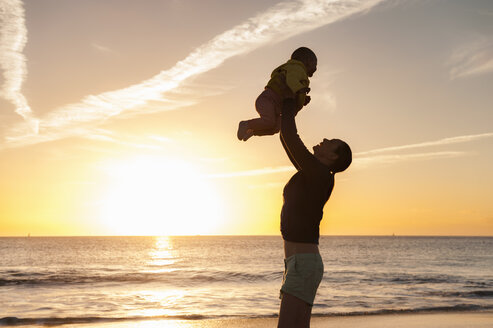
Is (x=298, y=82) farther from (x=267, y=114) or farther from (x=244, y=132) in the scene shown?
(x=244, y=132)

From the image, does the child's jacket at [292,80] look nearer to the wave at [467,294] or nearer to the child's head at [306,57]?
the child's head at [306,57]

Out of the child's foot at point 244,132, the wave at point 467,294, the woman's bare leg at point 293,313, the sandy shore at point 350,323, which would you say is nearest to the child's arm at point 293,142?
Result: the child's foot at point 244,132

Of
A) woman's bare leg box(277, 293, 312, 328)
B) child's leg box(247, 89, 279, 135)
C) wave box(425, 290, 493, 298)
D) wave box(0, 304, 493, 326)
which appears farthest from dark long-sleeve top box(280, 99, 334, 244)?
wave box(425, 290, 493, 298)

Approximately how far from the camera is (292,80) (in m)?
2.81

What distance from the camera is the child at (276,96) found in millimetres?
2834

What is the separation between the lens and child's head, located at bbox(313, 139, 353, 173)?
298 cm

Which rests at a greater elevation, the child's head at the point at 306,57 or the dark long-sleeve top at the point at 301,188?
the child's head at the point at 306,57

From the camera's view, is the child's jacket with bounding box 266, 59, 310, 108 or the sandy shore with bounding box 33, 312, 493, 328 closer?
the child's jacket with bounding box 266, 59, 310, 108

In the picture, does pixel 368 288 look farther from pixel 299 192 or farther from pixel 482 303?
pixel 299 192

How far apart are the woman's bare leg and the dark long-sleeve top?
354 mm

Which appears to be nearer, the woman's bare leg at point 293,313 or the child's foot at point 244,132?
the woman's bare leg at point 293,313

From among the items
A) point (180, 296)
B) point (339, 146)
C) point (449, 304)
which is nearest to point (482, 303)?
point (449, 304)

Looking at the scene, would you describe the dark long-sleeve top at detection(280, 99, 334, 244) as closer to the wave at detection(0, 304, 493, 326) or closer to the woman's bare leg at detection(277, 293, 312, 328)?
the woman's bare leg at detection(277, 293, 312, 328)

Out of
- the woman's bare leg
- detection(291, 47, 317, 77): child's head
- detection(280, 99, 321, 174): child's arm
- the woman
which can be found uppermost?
detection(291, 47, 317, 77): child's head
